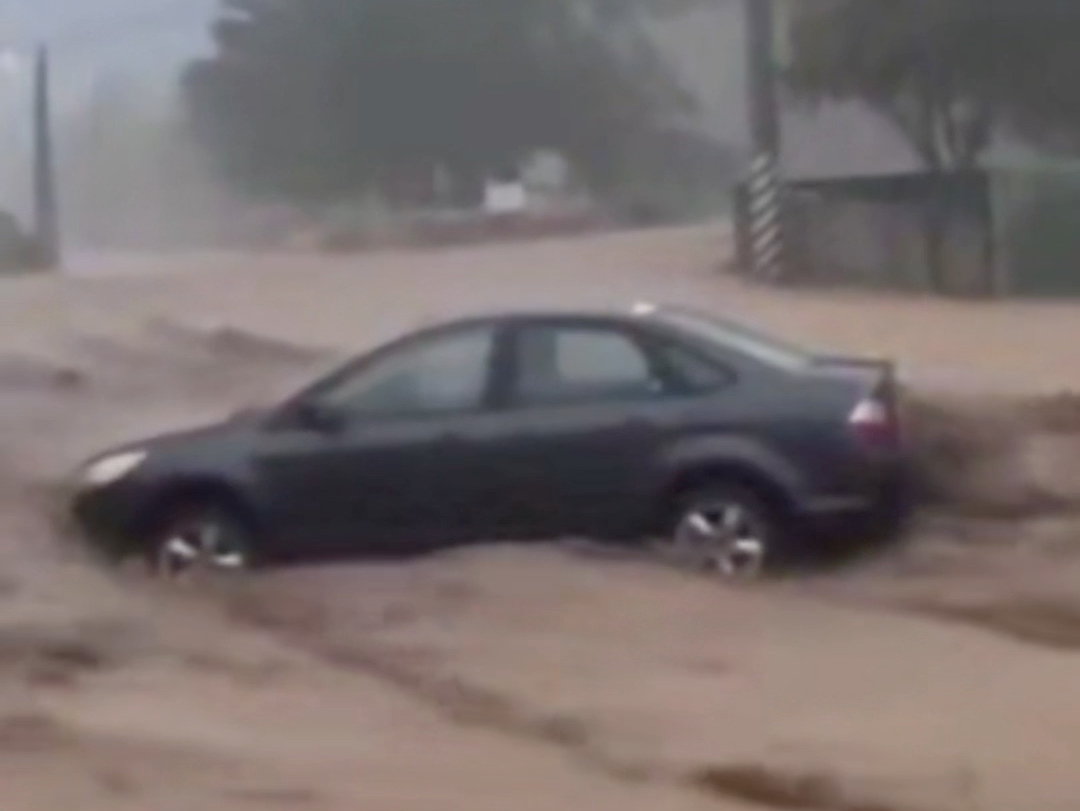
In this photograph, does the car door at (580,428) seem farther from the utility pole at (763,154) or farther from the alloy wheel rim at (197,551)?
the utility pole at (763,154)

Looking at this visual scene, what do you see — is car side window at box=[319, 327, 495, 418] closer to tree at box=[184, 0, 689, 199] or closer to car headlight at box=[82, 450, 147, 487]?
car headlight at box=[82, 450, 147, 487]

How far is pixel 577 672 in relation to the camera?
1309cm

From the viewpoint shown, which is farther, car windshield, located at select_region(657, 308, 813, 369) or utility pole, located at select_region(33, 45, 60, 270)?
utility pole, located at select_region(33, 45, 60, 270)

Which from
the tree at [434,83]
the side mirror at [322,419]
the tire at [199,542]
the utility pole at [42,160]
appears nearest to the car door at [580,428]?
the side mirror at [322,419]

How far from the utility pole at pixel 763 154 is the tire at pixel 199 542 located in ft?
92.1

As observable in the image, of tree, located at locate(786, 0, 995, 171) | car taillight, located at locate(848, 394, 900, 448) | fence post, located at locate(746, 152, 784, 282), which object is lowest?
fence post, located at locate(746, 152, 784, 282)

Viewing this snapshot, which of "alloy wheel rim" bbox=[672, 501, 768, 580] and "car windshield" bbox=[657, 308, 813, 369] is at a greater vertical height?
"car windshield" bbox=[657, 308, 813, 369]

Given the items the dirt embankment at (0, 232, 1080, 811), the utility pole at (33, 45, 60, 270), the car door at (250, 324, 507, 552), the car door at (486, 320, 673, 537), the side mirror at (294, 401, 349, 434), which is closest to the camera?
the dirt embankment at (0, 232, 1080, 811)

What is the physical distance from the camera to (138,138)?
322ft

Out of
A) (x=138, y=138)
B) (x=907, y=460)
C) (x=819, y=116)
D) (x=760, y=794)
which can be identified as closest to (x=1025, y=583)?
(x=907, y=460)

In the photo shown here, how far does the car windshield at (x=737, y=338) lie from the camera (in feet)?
51.9

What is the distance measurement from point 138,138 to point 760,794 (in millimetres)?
88726

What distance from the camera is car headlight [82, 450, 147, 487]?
16406 mm

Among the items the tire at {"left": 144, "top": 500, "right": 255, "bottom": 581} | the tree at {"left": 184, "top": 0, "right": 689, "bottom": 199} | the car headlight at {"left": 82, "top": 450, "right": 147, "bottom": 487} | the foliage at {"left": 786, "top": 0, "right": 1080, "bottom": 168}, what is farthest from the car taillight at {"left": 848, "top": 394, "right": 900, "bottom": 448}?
the tree at {"left": 184, "top": 0, "right": 689, "bottom": 199}
